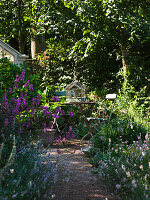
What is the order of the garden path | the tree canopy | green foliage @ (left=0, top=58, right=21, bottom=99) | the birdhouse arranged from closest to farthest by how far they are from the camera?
1. the garden path
2. the birdhouse
3. green foliage @ (left=0, top=58, right=21, bottom=99)
4. the tree canopy

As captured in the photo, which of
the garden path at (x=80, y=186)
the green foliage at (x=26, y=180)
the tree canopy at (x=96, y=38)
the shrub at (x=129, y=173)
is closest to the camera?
the green foliage at (x=26, y=180)

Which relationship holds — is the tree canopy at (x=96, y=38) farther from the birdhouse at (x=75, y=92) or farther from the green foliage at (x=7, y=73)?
the green foliage at (x=7, y=73)

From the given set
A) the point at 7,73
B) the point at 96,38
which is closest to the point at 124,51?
the point at 96,38

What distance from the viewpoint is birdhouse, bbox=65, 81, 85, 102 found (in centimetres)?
691

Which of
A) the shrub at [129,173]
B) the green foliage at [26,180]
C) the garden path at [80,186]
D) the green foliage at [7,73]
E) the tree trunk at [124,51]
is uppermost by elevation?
the tree trunk at [124,51]

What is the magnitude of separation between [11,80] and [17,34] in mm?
10283

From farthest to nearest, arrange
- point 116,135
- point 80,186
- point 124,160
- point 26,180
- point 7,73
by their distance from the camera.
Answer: point 7,73 → point 116,135 → point 124,160 → point 80,186 → point 26,180

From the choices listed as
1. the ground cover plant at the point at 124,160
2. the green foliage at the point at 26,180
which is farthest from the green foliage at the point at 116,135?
the green foliage at the point at 26,180

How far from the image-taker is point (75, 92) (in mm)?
6969

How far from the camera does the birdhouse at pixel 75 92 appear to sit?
6910mm

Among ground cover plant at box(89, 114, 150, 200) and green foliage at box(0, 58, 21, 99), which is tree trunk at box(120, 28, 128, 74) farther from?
ground cover plant at box(89, 114, 150, 200)

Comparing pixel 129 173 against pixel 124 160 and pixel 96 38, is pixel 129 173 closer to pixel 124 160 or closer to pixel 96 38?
pixel 124 160

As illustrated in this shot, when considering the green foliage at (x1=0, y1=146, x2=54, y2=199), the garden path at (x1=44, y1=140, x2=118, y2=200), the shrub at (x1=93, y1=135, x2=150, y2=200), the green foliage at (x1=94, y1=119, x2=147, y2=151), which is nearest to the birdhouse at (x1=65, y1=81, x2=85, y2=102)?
the green foliage at (x1=94, y1=119, x2=147, y2=151)

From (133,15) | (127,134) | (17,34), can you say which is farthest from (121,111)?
(17,34)
